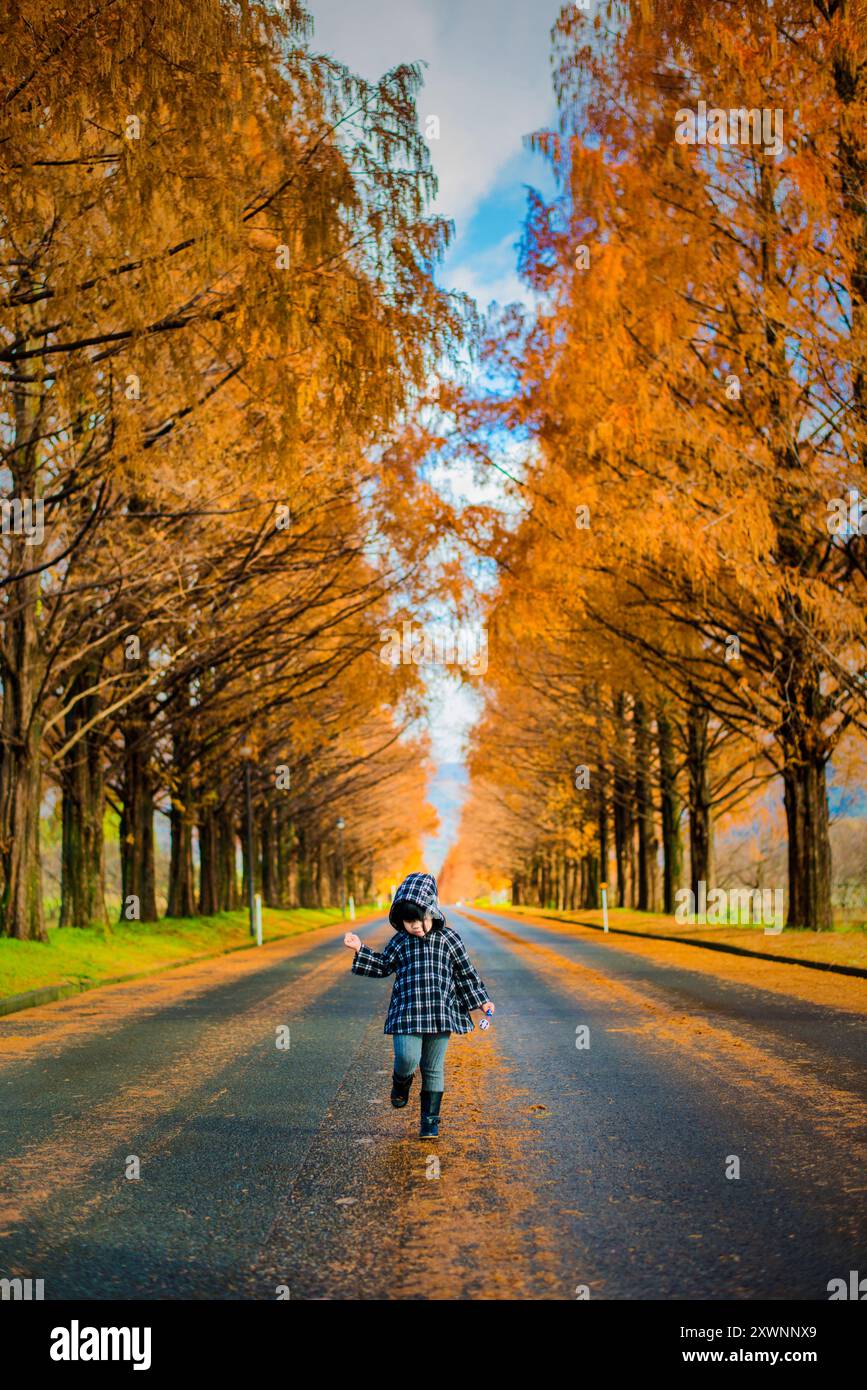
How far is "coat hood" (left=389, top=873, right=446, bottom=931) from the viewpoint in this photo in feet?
21.4

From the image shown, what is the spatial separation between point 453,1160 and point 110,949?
1596cm

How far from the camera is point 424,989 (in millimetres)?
6520

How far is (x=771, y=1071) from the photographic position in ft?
27.5

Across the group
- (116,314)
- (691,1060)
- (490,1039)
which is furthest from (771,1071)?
(116,314)

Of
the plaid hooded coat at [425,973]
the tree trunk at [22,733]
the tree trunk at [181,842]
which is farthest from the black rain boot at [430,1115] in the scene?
the tree trunk at [181,842]

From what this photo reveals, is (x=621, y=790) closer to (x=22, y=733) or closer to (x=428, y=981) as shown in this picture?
(x=22, y=733)

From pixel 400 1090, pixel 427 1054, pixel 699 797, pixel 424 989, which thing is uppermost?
pixel 699 797

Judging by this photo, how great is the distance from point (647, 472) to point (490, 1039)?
9.44 m

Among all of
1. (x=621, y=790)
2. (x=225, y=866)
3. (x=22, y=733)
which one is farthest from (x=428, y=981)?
(x=621, y=790)

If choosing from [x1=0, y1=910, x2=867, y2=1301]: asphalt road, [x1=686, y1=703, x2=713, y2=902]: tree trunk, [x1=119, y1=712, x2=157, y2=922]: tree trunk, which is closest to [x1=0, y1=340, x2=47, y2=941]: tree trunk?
[x1=0, y1=910, x2=867, y2=1301]: asphalt road

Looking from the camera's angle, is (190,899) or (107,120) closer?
(107,120)

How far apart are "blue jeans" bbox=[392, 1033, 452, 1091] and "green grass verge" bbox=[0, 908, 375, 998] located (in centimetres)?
921
